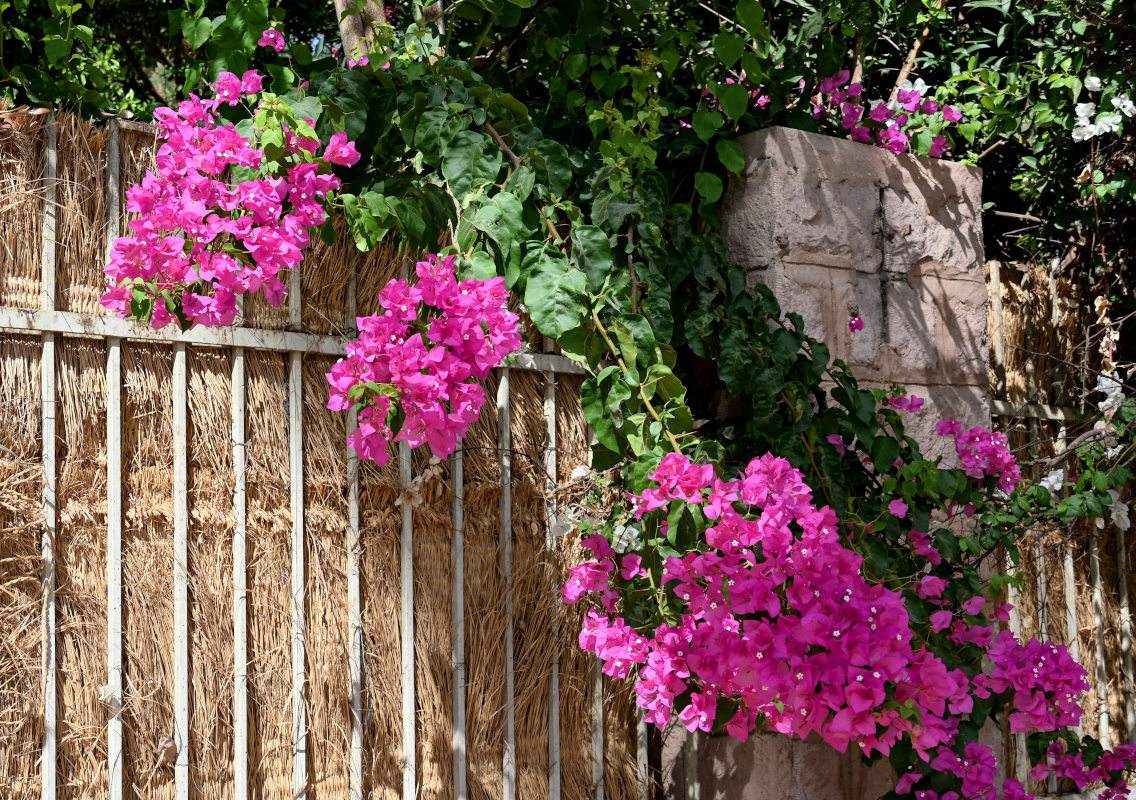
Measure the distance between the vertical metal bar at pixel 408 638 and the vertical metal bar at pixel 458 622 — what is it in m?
0.09

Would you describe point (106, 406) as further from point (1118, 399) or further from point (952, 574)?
point (1118, 399)

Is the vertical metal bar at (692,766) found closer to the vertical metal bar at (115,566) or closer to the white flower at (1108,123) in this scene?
the vertical metal bar at (115,566)

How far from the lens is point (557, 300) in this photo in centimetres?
189

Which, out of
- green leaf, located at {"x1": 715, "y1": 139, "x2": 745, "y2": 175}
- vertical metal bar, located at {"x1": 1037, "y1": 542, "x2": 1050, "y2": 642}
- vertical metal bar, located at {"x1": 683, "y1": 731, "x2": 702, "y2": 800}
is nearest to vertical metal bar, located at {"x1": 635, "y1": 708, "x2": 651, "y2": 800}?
vertical metal bar, located at {"x1": 683, "y1": 731, "x2": 702, "y2": 800}

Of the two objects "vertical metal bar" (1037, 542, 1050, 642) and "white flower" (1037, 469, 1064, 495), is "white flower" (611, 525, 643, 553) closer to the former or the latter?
"white flower" (1037, 469, 1064, 495)

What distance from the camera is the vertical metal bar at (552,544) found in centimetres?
242

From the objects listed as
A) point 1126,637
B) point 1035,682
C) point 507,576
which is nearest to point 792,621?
point 507,576

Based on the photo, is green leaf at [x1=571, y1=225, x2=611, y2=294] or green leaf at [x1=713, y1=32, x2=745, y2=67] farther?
green leaf at [x1=713, y1=32, x2=745, y2=67]

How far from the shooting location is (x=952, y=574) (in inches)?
97.6

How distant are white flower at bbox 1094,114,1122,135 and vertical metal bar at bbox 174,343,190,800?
8.16ft

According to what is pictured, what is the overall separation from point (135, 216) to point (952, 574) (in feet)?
6.02

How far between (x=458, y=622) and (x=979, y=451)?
123cm

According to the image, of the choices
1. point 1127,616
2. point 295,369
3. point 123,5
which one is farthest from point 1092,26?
point 123,5

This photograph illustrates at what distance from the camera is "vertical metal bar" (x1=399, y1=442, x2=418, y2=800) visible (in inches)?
87.5
